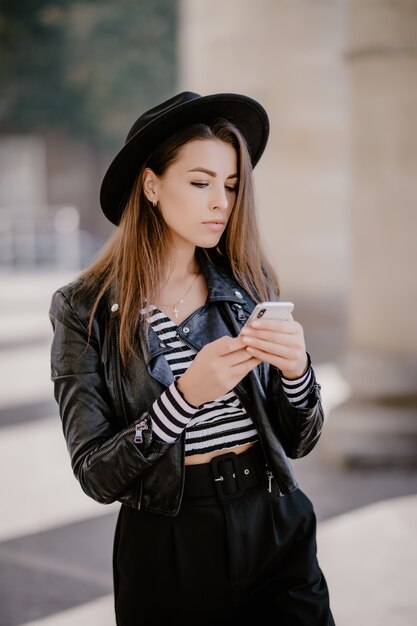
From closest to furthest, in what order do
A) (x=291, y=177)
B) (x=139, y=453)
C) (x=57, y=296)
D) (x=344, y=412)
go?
(x=139, y=453) < (x=57, y=296) < (x=344, y=412) < (x=291, y=177)

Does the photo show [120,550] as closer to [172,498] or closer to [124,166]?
[172,498]

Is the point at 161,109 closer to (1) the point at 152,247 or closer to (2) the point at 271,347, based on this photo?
(1) the point at 152,247

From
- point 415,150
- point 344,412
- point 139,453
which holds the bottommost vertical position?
point 344,412

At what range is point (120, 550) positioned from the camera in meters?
2.33

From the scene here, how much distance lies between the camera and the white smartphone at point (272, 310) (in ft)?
6.21

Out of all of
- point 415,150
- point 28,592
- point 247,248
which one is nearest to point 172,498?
point 247,248

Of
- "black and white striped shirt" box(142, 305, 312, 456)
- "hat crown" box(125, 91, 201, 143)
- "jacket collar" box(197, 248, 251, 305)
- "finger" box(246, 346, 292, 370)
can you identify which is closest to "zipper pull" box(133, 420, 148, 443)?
"black and white striped shirt" box(142, 305, 312, 456)

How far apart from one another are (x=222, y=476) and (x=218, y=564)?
0.23 m

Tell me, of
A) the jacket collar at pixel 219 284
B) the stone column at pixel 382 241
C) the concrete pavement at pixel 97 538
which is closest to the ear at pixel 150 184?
the jacket collar at pixel 219 284

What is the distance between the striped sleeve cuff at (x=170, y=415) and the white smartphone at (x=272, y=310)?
0.27m

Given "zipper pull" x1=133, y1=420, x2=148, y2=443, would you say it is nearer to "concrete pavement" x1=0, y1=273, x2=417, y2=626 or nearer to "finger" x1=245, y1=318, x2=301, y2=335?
"finger" x1=245, y1=318, x2=301, y2=335

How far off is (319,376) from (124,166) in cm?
647

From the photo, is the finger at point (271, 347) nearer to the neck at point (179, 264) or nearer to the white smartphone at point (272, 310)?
the white smartphone at point (272, 310)

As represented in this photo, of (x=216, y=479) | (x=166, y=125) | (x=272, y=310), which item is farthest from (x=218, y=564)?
(x=166, y=125)
